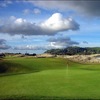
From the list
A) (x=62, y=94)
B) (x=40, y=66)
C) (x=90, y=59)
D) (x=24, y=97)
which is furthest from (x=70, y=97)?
(x=90, y=59)

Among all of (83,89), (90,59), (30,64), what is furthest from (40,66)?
(83,89)

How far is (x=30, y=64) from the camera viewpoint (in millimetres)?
66188

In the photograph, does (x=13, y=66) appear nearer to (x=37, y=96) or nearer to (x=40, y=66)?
(x=40, y=66)

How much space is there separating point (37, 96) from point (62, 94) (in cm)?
206

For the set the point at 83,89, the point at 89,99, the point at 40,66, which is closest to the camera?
the point at 89,99

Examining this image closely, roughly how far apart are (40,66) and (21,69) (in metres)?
8.40

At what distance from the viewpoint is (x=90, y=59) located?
303 ft

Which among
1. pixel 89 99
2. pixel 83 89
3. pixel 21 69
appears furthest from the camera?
pixel 21 69

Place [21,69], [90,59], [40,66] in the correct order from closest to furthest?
1. [21,69]
2. [40,66]
3. [90,59]

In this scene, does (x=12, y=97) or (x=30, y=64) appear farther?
(x=30, y=64)

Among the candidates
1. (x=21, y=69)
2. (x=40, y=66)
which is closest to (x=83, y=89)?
(x=21, y=69)

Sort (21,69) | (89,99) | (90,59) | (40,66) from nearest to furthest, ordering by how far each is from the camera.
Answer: (89,99) → (21,69) → (40,66) → (90,59)

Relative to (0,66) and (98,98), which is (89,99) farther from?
(0,66)

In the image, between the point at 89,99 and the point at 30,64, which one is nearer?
the point at 89,99
